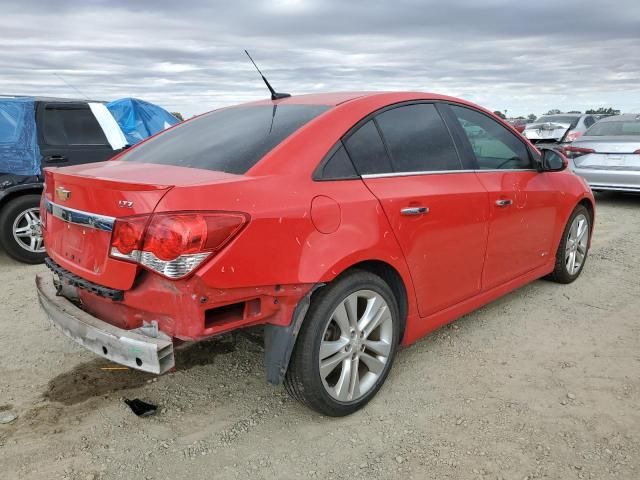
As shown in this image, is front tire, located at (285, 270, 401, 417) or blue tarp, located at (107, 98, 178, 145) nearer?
front tire, located at (285, 270, 401, 417)

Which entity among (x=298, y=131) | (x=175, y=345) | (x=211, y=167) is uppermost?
(x=298, y=131)

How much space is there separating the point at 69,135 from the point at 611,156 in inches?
308

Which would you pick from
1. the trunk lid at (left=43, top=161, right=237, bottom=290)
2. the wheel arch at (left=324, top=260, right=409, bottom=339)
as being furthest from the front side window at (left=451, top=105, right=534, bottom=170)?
the trunk lid at (left=43, top=161, right=237, bottom=290)

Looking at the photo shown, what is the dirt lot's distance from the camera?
2395mm

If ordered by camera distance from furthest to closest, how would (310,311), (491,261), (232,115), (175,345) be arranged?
(491,261)
(232,115)
(310,311)
(175,345)

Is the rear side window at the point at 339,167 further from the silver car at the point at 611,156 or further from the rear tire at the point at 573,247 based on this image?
the silver car at the point at 611,156

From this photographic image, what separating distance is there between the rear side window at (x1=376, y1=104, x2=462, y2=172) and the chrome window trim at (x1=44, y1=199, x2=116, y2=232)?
1488 mm

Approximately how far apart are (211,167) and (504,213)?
2006 millimetres

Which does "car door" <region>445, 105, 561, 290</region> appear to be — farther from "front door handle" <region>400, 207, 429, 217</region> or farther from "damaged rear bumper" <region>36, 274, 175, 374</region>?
"damaged rear bumper" <region>36, 274, 175, 374</region>

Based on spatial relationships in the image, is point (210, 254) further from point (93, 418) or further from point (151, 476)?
point (93, 418)

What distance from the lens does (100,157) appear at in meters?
6.25

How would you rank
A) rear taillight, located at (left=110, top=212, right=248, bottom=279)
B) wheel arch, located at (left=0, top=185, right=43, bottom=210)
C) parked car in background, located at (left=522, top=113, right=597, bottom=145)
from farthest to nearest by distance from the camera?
parked car in background, located at (left=522, top=113, right=597, bottom=145)
wheel arch, located at (left=0, top=185, right=43, bottom=210)
rear taillight, located at (left=110, top=212, right=248, bottom=279)

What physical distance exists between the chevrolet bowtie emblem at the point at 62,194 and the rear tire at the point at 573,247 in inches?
147

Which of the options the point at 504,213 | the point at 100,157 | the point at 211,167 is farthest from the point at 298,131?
the point at 100,157
